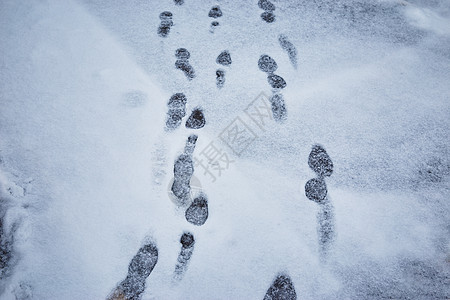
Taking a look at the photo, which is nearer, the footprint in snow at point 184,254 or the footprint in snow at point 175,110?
the footprint in snow at point 184,254

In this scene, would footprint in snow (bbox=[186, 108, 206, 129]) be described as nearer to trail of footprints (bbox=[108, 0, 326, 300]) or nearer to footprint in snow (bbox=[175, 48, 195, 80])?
trail of footprints (bbox=[108, 0, 326, 300])

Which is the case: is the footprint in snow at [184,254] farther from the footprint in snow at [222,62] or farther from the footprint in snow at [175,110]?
the footprint in snow at [222,62]

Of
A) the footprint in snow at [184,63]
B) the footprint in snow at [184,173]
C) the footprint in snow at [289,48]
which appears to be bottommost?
the footprint in snow at [184,173]

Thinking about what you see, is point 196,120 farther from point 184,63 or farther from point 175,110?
point 184,63

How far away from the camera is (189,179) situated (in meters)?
1.20

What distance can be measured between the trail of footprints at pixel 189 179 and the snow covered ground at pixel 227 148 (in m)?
0.03

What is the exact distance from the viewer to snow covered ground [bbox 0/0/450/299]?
105cm

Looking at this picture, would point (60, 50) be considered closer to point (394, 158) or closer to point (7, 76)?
point (7, 76)

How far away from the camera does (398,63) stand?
150 centimetres

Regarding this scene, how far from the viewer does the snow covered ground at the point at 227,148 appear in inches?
41.5

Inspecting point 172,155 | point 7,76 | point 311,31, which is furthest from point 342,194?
point 7,76

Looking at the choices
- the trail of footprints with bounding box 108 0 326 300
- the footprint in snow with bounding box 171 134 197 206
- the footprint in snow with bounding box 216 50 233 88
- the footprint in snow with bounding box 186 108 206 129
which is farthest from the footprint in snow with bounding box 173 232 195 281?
the footprint in snow with bounding box 216 50 233 88

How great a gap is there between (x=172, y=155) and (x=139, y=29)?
0.84 m

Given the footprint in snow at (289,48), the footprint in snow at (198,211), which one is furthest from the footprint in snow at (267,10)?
the footprint in snow at (198,211)
